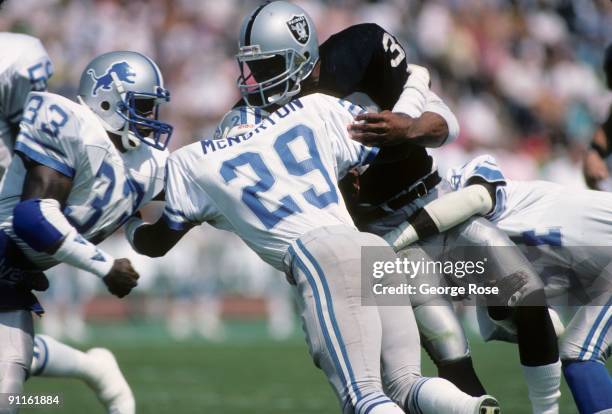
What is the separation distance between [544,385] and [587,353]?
276mm

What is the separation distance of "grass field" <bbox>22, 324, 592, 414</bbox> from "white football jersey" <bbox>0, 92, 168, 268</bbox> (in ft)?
6.64

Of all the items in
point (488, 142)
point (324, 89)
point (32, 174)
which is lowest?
point (488, 142)

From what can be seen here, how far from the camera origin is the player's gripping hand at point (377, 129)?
3.25 m

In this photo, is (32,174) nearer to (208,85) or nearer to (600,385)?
(600,385)

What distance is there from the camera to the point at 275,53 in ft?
11.7

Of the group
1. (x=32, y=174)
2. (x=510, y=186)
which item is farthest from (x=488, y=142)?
(x=32, y=174)

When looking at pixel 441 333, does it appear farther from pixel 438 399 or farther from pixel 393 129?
pixel 393 129

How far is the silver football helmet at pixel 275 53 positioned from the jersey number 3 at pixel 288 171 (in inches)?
16.0

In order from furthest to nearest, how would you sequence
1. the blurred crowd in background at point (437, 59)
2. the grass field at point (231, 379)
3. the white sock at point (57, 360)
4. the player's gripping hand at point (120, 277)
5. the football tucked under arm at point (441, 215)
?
the blurred crowd in background at point (437, 59) < the grass field at point (231, 379) < the white sock at point (57, 360) < the football tucked under arm at point (441, 215) < the player's gripping hand at point (120, 277)

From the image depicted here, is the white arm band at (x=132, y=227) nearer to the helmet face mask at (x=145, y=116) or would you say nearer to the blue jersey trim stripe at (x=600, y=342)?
the helmet face mask at (x=145, y=116)

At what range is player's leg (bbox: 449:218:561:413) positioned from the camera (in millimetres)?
3527

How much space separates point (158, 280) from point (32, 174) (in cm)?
749

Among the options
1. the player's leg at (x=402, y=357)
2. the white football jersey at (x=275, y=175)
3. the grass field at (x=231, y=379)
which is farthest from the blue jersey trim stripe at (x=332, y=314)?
the grass field at (x=231, y=379)

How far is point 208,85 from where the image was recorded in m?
11.6
